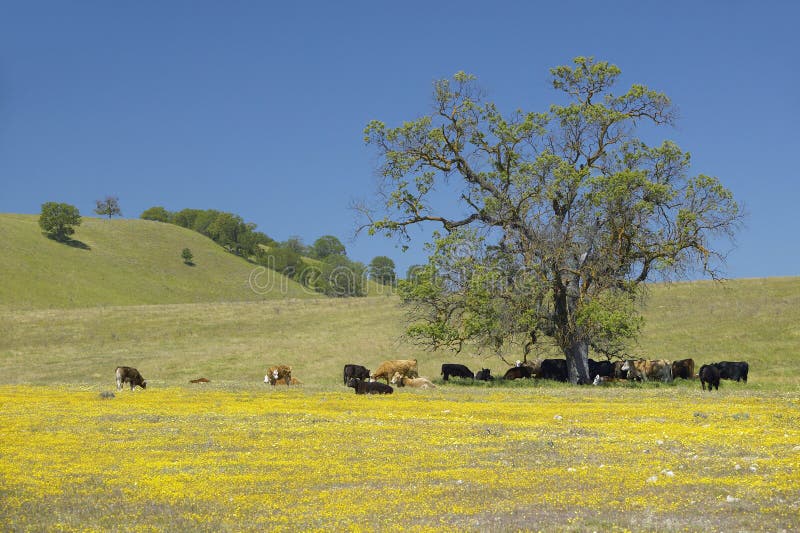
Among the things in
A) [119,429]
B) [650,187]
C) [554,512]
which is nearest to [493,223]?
[650,187]

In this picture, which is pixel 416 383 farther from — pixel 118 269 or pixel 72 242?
pixel 72 242

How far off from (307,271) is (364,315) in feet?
317

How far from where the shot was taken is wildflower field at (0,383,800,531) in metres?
10.9

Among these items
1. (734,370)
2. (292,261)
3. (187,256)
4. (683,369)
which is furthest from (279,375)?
(292,261)

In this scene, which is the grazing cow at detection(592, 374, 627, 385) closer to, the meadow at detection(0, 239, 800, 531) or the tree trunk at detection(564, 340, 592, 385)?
the tree trunk at detection(564, 340, 592, 385)

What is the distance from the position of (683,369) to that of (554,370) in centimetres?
649

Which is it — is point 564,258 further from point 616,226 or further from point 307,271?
point 307,271

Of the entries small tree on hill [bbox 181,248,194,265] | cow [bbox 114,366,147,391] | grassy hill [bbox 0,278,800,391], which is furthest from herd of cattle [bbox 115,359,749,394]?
small tree on hill [bbox 181,248,194,265]

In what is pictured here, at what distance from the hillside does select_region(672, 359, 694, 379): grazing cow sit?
302 feet

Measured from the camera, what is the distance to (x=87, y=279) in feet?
432

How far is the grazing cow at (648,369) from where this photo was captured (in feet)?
131

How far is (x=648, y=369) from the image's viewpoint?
4019cm

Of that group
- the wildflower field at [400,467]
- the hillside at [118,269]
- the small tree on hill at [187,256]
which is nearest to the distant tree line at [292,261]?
the hillside at [118,269]

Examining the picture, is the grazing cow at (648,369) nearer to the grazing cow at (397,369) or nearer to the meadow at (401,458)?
the meadow at (401,458)
